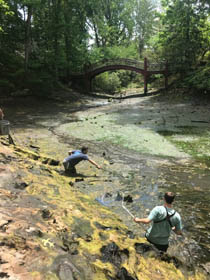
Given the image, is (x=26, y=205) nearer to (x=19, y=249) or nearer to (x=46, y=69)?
(x=19, y=249)

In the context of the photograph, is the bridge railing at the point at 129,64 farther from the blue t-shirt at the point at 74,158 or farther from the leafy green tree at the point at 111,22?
the blue t-shirt at the point at 74,158

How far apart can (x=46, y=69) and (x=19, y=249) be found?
3361 centimetres

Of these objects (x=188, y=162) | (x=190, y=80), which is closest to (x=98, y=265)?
(x=188, y=162)

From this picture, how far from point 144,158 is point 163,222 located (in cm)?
640

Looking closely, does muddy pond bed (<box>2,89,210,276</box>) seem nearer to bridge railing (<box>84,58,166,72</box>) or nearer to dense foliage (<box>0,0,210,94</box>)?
dense foliage (<box>0,0,210,94</box>)

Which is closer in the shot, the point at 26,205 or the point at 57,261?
the point at 57,261

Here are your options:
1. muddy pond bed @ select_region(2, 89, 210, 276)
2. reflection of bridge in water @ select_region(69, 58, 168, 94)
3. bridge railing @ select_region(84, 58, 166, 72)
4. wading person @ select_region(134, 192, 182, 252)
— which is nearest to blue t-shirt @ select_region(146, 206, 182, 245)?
wading person @ select_region(134, 192, 182, 252)

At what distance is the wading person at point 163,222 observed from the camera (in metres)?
4.09

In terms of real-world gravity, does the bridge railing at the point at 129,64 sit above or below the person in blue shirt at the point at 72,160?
above

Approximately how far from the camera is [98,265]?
342 cm

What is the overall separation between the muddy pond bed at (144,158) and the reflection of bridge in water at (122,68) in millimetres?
14147

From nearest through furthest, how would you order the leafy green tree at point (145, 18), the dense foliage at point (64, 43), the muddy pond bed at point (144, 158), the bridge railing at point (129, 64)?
the muddy pond bed at point (144, 158) → the dense foliage at point (64, 43) → the bridge railing at point (129, 64) → the leafy green tree at point (145, 18)

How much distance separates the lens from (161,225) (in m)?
4.21

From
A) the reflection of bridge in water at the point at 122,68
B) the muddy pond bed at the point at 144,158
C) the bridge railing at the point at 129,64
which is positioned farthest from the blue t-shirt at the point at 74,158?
the bridge railing at the point at 129,64
